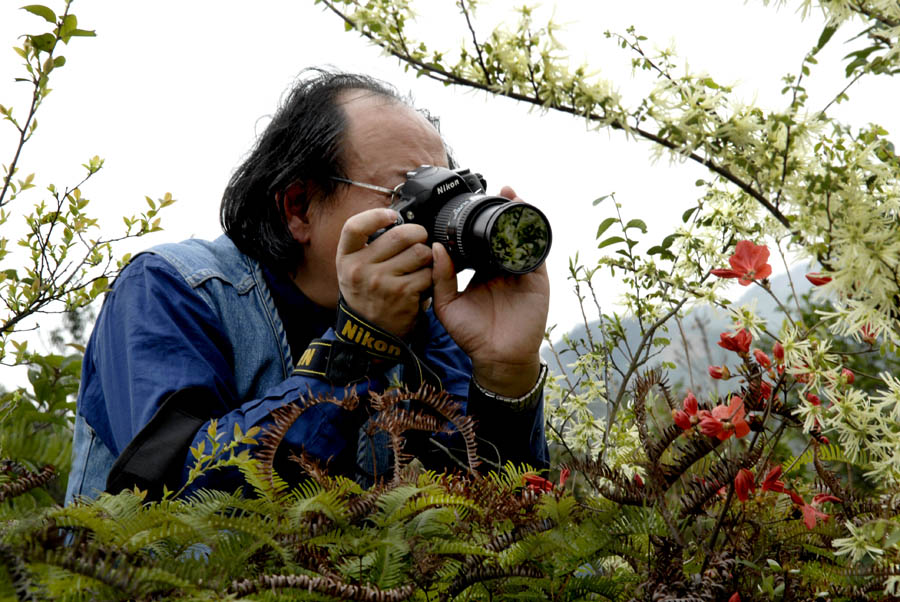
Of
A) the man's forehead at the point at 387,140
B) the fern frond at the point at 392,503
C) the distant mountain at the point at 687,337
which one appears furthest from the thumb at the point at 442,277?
the fern frond at the point at 392,503

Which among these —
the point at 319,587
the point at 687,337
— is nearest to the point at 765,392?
the point at 319,587

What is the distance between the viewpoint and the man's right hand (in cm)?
173

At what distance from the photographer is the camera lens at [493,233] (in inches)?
66.8

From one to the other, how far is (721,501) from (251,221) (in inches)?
64.5

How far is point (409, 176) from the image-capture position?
1974mm

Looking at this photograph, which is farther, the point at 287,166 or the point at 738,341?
the point at 287,166

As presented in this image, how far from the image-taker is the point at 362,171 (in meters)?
2.14

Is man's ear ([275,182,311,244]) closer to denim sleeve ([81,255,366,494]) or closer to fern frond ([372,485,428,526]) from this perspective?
denim sleeve ([81,255,366,494])

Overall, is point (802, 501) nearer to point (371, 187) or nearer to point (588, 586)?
point (588, 586)

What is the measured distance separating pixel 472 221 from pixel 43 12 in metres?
0.91

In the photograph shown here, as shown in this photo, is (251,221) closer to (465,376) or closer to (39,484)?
(465,376)

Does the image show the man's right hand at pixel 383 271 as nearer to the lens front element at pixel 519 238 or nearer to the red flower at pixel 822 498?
the lens front element at pixel 519 238

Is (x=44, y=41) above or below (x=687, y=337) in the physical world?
above

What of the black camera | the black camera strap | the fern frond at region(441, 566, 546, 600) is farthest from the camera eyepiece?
the fern frond at region(441, 566, 546, 600)
